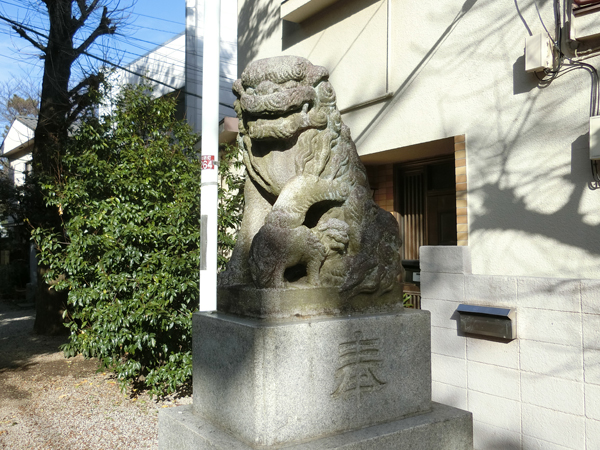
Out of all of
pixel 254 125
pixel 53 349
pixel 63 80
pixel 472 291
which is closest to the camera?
pixel 254 125

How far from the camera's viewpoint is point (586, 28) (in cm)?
413

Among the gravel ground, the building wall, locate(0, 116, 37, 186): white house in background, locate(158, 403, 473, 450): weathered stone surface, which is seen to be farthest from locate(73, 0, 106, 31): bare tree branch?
locate(0, 116, 37, 186): white house in background

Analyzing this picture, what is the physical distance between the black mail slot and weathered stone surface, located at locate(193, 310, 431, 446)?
1.45 meters

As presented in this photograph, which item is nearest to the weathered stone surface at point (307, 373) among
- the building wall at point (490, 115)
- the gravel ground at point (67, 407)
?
the building wall at point (490, 115)

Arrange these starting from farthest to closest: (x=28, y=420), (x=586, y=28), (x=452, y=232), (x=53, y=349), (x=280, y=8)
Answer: (x=53, y=349) → (x=280, y=8) → (x=452, y=232) → (x=28, y=420) → (x=586, y=28)

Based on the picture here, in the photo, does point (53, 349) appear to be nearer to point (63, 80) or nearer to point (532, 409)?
point (63, 80)

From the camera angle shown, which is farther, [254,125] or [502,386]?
[502,386]

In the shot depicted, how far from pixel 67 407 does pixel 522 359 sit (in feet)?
15.8

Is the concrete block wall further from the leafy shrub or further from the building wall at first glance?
the leafy shrub

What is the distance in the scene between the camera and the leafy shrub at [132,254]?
18.1ft

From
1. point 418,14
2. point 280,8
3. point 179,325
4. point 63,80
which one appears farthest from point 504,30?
point 63,80

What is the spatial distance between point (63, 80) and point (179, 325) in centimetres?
601

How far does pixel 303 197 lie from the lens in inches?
113

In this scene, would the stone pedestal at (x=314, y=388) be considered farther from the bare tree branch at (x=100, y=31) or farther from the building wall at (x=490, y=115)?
the bare tree branch at (x=100, y=31)
